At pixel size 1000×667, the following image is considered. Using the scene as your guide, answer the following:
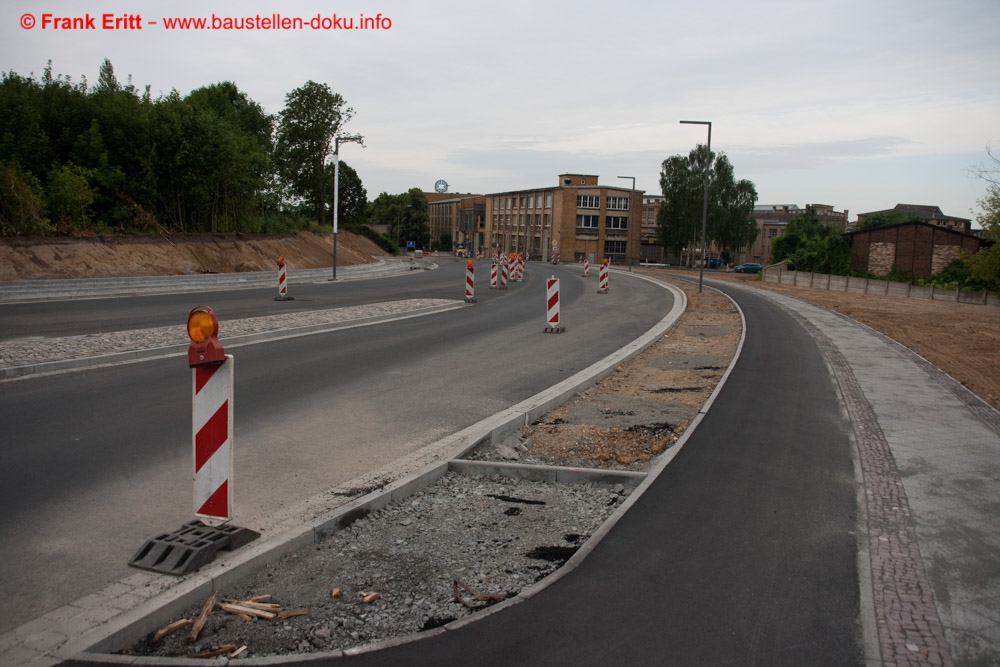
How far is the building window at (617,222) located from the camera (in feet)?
337

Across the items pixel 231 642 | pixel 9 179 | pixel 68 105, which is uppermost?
pixel 68 105

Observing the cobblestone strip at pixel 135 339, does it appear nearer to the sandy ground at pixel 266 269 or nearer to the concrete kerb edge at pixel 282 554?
the concrete kerb edge at pixel 282 554

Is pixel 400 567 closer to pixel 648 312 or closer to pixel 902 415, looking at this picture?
pixel 902 415

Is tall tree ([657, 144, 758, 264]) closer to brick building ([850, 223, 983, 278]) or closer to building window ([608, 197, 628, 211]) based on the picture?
building window ([608, 197, 628, 211])

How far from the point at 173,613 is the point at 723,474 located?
4927 mm

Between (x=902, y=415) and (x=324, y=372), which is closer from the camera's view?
(x=902, y=415)

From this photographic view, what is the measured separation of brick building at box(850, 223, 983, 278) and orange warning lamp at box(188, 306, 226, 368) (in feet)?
165

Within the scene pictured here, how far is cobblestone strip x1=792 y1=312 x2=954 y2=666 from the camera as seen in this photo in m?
3.89

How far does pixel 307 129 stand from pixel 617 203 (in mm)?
57336

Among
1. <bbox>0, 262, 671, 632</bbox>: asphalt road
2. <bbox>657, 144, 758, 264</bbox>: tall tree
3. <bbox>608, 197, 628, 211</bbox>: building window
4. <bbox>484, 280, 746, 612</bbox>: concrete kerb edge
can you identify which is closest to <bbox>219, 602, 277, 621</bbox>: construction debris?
<bbox>0, 262, 671, 632</bbox>: asphalt road

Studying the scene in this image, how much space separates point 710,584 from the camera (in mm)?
4523

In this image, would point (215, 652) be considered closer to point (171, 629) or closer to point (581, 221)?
point (171, 629)

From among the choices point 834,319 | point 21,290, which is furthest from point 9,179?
point 834,319

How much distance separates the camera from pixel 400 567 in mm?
4691
